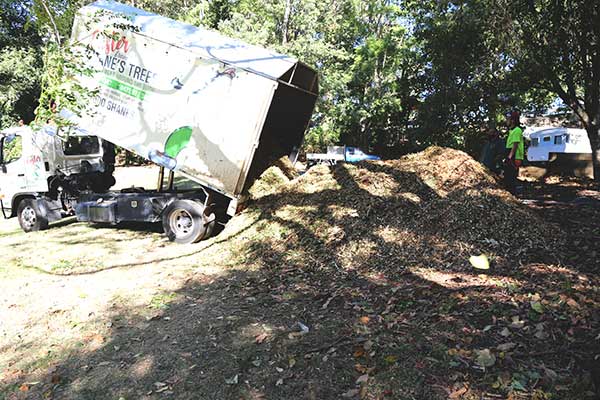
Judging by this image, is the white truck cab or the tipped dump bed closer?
the tipped dump bed

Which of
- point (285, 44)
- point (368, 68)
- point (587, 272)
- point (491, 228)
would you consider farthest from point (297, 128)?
point (368, 68)

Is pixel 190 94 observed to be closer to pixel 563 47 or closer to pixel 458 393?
pixel 458 393

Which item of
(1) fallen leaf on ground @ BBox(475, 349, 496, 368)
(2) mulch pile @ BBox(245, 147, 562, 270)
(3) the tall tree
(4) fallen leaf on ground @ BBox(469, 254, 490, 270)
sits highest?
(3) the tall tree

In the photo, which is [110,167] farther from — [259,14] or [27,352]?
[259,14]

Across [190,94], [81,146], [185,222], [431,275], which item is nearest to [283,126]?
[190,94]

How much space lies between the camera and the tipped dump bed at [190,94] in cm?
629

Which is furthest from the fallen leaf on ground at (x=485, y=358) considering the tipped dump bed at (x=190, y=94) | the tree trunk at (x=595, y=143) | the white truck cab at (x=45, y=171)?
the tree trunk at (x=595, y=143)

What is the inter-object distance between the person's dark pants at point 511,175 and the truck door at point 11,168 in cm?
950

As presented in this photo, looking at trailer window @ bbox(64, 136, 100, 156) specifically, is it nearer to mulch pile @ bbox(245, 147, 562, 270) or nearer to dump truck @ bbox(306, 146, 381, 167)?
mulch pile @ bbox(245, 147, 562, 270)

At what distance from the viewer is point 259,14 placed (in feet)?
67.4

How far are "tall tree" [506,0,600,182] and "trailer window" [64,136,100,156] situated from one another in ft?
32.1

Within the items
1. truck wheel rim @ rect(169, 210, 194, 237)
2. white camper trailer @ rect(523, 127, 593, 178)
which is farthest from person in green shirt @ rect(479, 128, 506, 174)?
white camper trailer @ rect(523, 127, 593, 178)

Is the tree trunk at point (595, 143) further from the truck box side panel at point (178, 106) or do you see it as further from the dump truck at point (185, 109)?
the truck box side panel at point (178, 106)

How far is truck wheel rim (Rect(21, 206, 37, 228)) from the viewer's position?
8.88 m
